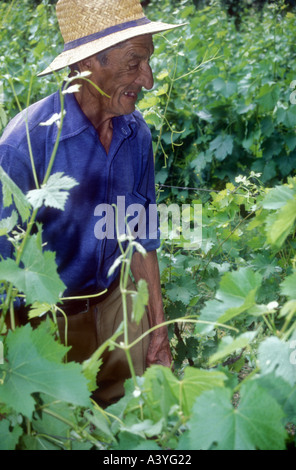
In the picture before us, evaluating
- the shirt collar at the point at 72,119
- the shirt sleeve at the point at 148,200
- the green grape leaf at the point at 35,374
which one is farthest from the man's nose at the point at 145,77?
the green grape leaf at the point at 35,374

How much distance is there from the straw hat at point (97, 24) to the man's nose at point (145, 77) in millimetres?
119

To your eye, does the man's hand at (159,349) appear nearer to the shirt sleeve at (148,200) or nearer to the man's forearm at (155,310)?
the man's forearm at (155,310)

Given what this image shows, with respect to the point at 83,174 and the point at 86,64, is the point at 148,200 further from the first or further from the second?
the point at 86,64

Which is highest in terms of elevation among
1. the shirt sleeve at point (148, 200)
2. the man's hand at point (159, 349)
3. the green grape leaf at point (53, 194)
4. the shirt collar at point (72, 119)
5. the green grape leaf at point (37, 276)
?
the green grape leaf at point (53, 194)

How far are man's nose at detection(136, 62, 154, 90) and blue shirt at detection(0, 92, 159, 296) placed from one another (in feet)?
0.82

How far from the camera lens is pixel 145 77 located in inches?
80.2

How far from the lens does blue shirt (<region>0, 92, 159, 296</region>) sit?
6.68 feet

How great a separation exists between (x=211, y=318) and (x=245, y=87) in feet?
12.7

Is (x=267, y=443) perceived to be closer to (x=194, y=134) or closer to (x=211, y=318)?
(x=211, y=318)

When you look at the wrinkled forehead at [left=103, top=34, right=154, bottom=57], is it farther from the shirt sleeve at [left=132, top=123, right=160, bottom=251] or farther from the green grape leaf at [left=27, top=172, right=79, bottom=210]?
the green grape leaf at [left=27, top=172, right=79, bottom=210]

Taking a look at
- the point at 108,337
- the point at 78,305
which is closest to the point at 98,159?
the point at 78,305

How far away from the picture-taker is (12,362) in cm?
102

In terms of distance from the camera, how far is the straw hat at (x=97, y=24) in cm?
196
